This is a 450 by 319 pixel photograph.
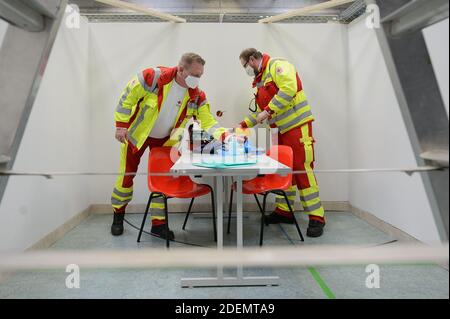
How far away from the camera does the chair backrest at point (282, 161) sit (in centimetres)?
272

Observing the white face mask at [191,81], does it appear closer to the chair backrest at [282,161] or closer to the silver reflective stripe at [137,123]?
the silver reflective stripe at [137,123]

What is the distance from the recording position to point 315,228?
295 centimetres

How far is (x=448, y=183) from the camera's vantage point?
833 mm

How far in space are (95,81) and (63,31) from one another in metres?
0.71

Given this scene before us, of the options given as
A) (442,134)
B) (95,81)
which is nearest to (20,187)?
(95,81)

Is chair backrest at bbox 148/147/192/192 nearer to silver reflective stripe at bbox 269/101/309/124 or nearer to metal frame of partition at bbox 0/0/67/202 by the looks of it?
silver reflective stripe at bbox 269/101/309/124

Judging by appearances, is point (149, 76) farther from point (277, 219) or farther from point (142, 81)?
point (277, 219)

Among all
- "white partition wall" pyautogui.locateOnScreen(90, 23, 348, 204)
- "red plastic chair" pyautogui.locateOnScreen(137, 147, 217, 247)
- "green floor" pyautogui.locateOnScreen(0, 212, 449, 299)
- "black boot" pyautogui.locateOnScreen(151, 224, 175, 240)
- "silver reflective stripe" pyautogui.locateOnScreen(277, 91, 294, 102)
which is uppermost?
"white partition wall" pyautogui.locateOnScreen(90, 23, 348, 204)

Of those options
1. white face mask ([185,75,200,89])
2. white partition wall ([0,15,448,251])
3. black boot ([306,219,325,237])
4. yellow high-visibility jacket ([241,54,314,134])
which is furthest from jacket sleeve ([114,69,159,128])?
black boot ([306,219,325,237])

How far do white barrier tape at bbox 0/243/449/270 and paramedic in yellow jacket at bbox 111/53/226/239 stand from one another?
7.46 ft

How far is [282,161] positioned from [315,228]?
0.66 m

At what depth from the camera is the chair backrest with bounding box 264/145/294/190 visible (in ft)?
8.91

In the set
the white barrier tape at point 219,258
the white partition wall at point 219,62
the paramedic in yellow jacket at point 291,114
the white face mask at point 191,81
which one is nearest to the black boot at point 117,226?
the white partition wall at point 219,62
